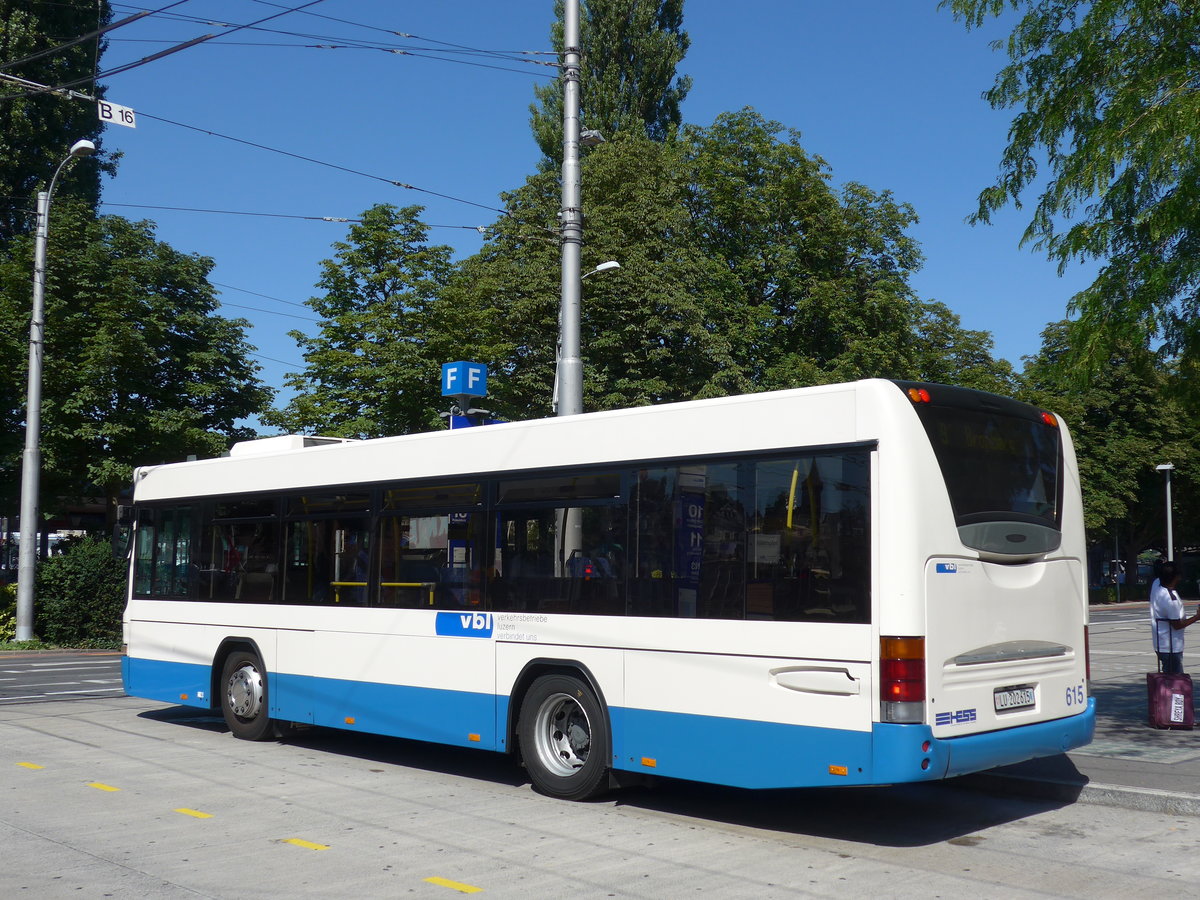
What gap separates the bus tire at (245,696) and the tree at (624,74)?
3415 centimetres

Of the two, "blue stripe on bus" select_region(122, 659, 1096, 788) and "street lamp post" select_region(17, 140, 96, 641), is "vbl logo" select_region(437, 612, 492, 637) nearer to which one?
"blue stripe on bus" select_region(122, 659, 1096, 788)

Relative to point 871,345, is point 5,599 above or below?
below

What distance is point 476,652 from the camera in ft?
32.1

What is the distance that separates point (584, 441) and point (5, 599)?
74.8 ft

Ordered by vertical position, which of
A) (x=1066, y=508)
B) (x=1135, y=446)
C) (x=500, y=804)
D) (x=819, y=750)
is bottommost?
(x=500, y=804)

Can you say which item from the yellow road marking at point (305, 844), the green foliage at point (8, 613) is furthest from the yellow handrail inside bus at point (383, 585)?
the green foliage at point (8, 613)

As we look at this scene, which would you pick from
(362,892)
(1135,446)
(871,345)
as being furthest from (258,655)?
(1135,446)

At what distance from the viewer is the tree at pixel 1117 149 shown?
32.4 feet

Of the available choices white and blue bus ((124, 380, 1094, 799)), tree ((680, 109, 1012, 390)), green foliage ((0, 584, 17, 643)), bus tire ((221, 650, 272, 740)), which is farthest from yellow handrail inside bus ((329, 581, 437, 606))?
tree ((680, 109, 1012, 390))

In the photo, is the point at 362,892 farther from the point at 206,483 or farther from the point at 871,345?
the point at 871,345

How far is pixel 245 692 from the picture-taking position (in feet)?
40.4

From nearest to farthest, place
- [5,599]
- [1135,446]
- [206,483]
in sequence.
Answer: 1. [206,483]
2. [5,599]
3. [1135,446]

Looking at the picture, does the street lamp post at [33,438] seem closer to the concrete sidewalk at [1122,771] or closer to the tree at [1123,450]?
the concrete sidewalk at [1122,771]

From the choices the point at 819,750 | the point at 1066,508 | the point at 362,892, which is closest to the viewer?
the point at 362,892
